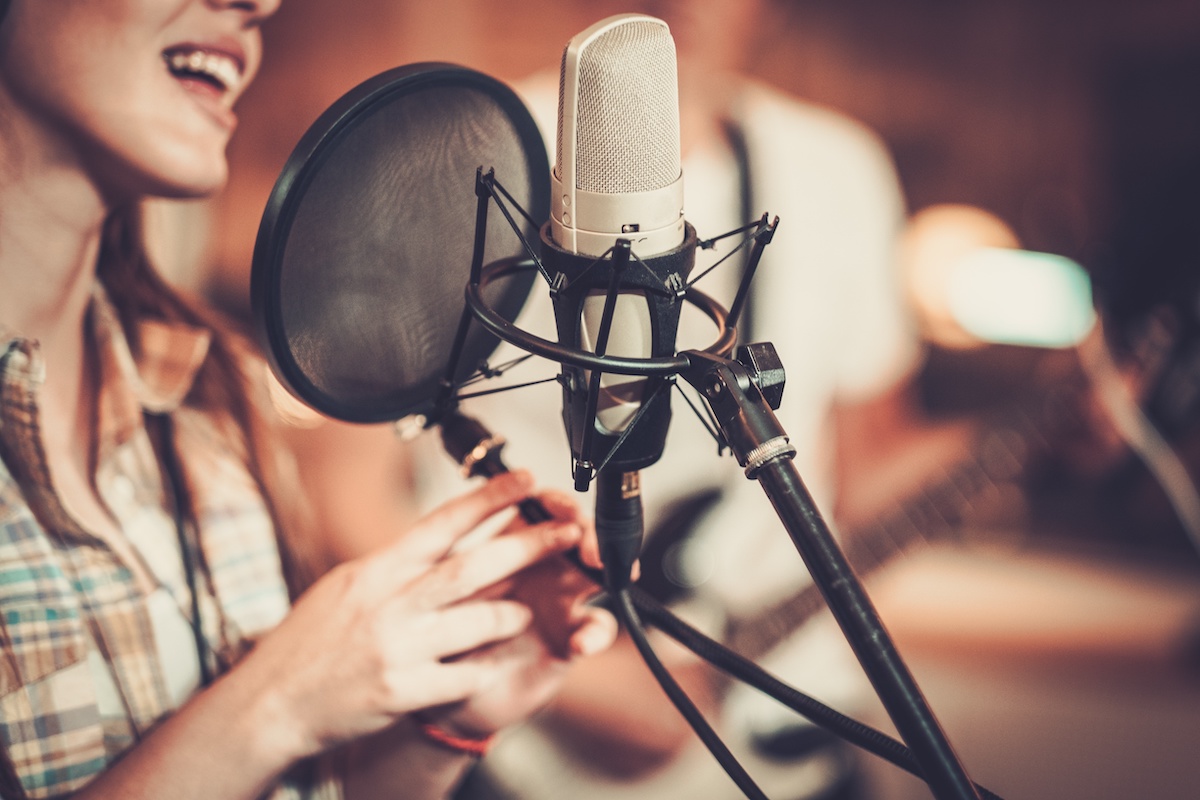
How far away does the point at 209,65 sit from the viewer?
64 cm

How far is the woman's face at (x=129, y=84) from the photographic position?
582 mm

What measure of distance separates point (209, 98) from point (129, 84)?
0.06 metres

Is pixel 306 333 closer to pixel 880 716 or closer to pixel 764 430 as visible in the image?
pixel 764 430

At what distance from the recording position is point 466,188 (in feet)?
1.60

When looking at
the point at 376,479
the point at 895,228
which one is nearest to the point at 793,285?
the point at 895,228

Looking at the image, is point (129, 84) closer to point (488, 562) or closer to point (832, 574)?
point (488, 562)

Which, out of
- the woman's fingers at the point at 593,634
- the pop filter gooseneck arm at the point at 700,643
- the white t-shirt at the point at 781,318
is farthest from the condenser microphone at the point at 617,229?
the white t-shirt at the point at 781,318

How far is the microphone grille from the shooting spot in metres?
0.34

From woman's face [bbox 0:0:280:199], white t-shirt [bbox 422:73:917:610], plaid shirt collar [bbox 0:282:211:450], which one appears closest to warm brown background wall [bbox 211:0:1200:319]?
white t-shirt [bbox 422:73:917:610]

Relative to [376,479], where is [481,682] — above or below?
below

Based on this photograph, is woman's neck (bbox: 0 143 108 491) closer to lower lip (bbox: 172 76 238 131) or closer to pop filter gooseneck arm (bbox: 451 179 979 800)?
lower lip (bbox: 172 76 238 131)

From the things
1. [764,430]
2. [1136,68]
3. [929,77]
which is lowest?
[764,430]

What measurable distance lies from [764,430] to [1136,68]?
177 cm

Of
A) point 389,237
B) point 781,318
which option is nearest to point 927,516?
point 781,318
